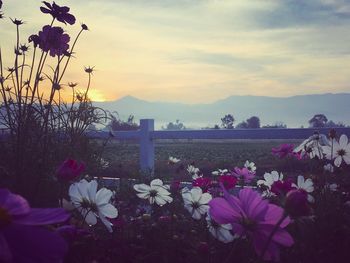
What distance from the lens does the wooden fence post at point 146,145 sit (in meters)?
5.34

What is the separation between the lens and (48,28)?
9.22 feet

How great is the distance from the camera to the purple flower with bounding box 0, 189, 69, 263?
1.74ft

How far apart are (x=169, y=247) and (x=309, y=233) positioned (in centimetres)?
56

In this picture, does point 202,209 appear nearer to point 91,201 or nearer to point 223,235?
point 223,235

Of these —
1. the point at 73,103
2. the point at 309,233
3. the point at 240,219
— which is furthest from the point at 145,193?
the point at 73,103

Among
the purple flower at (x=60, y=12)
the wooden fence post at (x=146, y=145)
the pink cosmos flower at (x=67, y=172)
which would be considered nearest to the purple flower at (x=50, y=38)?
the purple flower at (x=60, y=12)

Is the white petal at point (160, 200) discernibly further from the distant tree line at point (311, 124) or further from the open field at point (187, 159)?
the distant tree line at point (311, 124)

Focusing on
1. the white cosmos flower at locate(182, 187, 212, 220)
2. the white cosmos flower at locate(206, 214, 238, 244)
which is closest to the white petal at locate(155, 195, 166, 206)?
the white cosmos flower at locate(182, 187, 212, 220)

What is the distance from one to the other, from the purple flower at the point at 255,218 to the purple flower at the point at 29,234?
37 cm

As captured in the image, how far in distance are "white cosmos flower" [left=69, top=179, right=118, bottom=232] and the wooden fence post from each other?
405 cm

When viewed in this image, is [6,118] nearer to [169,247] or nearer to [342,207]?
[169,247]

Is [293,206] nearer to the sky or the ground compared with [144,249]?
nearer to the sky

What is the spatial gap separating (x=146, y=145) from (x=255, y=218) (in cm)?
458

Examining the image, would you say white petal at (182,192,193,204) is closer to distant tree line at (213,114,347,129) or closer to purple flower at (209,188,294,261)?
purple flower at (209,188,294,261)
